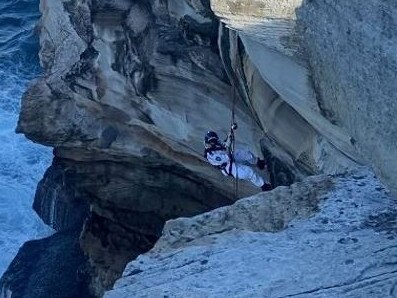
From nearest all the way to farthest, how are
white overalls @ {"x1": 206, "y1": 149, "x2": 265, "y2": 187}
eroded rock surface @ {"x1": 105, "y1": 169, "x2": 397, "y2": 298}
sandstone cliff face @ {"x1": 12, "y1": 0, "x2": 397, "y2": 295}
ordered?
1. eroded rock surface @ {"x1": 105, "y1": 169, "x2": 397, "y2": 298}
2. sandstone cliff face @ {"x1": 12, "y1": 0, "x2": 397, "y2": 295}
3. white overalls @ {"x1": 206, "y1": 149, "x2": 265, "y2": 187}

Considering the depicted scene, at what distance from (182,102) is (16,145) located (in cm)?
808

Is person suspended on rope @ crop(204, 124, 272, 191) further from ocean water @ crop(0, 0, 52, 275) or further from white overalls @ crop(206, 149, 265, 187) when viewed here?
ocean water @ crop(0, 0, 52, 275)

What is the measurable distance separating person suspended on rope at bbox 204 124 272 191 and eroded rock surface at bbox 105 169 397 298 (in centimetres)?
438

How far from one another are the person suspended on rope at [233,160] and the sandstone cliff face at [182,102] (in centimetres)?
27

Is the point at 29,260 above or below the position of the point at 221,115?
below

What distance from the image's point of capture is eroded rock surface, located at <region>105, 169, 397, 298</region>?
7.22 m

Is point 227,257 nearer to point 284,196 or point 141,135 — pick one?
point 284,196

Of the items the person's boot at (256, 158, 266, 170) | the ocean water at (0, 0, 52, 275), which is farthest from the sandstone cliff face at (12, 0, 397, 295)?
the ocean water at (0, 0, 52, 275)

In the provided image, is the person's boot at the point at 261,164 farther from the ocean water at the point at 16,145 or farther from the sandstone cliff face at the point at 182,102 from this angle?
the ocean water at the point at 16,145

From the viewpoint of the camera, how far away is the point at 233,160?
12.9 meters

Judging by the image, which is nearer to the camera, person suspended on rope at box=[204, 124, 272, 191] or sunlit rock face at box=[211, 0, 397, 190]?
sunlit rock face at box=[211, 0, 397, 190]

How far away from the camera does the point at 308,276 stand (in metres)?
7.25

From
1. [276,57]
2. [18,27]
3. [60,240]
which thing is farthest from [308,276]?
[18,27]

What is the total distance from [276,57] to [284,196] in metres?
2.61
